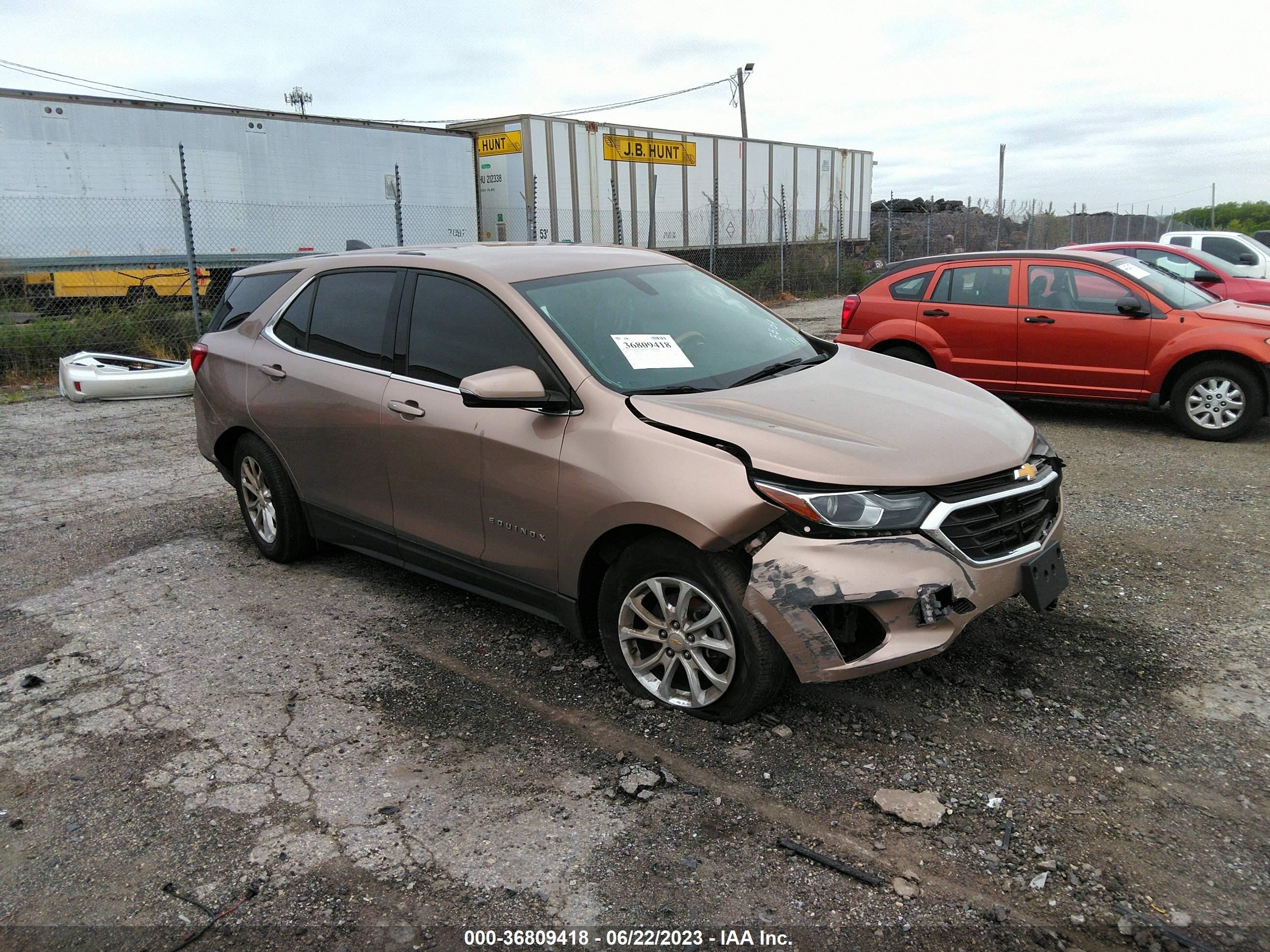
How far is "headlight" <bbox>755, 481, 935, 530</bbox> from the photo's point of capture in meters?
2.94

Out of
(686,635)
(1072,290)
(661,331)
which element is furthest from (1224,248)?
(686,635)

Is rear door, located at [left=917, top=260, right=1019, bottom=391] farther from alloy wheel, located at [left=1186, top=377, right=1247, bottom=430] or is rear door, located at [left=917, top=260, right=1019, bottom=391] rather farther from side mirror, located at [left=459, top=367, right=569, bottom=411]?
side mirror, located at [left=459, top=367, right=569, bottom=411]

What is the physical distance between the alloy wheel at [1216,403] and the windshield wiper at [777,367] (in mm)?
4902

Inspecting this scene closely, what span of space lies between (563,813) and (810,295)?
21.8 m

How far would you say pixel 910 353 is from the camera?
8.85 metres

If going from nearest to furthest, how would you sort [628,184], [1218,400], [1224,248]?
[1218,400] → [1224,248] → [628,184]

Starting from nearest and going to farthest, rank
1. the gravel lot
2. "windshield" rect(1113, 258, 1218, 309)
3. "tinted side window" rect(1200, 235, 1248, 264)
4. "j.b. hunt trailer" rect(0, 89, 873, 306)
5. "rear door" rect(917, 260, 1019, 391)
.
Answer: the gravel lot → "windshield" rect(1113, 258, 1218, 309) → "rear door" rect(917, 260, 1019, 391) → "j.b. hunt trailer" rect(0, 89, 873, 306) → "tinted side window" rect(1200, 235, 1248, 264)

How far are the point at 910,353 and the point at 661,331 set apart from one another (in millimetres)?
5568

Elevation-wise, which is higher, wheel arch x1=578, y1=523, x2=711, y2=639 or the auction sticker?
the auction sticker

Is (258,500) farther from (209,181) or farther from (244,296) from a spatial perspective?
(209,181)

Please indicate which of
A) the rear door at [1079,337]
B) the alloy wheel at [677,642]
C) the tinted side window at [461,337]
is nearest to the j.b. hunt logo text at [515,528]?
the alloy wheel at [677,642]

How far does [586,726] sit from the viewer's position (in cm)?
335

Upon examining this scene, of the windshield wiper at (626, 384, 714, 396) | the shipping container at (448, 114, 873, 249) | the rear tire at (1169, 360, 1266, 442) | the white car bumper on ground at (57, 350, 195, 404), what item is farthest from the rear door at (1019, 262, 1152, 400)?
the shipping container at (448, 114, 873, 249)

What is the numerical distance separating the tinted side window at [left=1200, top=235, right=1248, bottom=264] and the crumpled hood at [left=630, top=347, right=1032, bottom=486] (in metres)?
14.1
